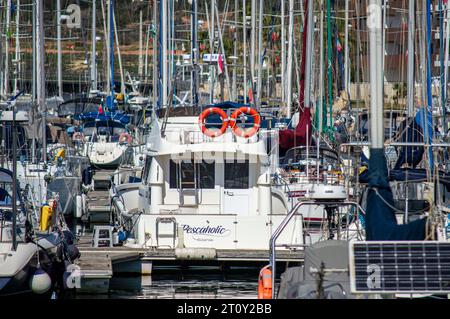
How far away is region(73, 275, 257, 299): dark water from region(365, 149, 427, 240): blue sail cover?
5245mm

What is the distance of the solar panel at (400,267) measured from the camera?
10023 millimetres

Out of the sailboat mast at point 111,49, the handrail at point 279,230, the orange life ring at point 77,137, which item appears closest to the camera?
the handrail at point 279,230

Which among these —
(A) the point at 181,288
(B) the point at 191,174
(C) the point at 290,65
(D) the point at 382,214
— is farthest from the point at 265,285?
(C) the point at 290,65

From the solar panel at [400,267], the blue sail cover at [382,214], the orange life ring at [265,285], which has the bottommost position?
the orange life ring at [265,285]

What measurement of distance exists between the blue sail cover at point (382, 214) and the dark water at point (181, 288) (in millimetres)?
5245

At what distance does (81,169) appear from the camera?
29.0 metres

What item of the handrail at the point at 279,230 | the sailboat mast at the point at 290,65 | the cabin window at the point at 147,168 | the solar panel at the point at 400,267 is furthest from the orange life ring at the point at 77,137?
the solar panel at the point at 400,267

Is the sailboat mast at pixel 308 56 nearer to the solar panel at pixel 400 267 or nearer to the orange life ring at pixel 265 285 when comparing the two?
the orange life ring at pixel 265 285

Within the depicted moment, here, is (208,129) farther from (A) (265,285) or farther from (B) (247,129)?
(A) (265,285)

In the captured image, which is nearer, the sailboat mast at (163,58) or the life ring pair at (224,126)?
the life ring pair at (224,126)

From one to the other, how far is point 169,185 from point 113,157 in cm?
1481

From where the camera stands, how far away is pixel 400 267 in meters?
10.1

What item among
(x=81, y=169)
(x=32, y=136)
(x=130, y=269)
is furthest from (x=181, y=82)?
(x=130, y=269)

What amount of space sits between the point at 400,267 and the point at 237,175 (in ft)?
31.6
